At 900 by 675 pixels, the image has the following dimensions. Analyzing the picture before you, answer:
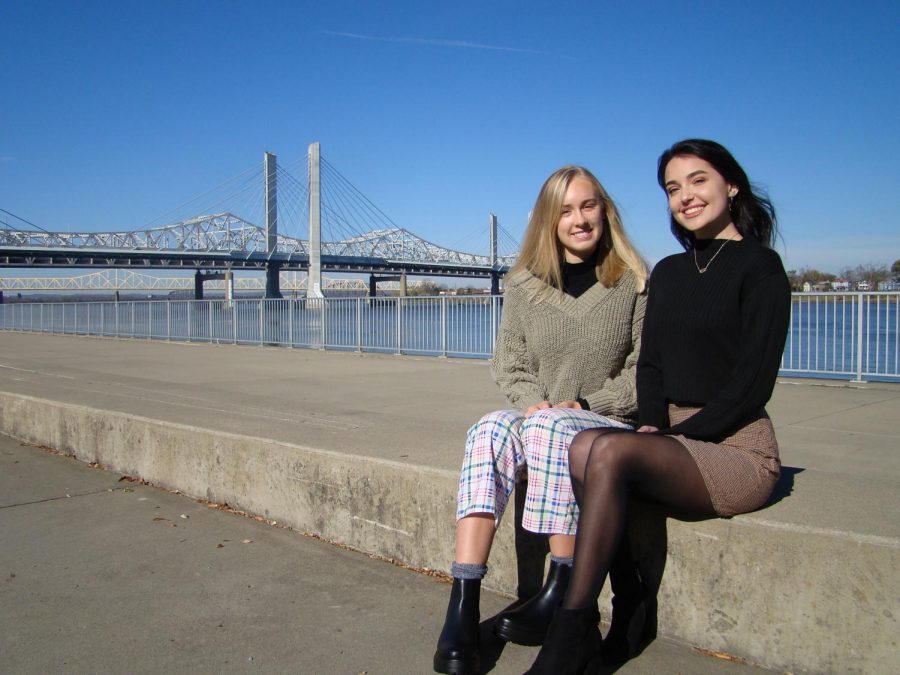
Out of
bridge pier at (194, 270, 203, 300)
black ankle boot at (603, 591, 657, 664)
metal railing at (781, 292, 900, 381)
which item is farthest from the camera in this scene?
bridge pier at (194, 270, 203, 300)

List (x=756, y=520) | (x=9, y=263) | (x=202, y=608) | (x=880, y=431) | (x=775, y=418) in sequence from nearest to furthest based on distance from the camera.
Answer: (x=756, y=520), (x=202, y=608), (x=880, y=431), (x=775, y=418), (x=9, y=263)

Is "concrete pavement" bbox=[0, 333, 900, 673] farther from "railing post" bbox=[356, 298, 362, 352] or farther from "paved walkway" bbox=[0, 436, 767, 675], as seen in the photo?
"railing post" bbox=[356, 298, 362, 352]

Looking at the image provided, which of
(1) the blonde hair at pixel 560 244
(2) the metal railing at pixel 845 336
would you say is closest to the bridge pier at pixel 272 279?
(2) the metal railing at pixel 845 336

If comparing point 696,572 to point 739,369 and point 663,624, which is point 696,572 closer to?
point 663,624

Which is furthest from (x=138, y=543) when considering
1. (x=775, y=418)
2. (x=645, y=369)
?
(x=775, y=418)

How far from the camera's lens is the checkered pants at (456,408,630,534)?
2273 mm

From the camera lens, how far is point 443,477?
2.85 meters

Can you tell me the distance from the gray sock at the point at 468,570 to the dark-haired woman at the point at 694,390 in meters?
0.31

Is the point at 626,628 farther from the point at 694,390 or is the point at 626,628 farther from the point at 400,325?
the point at 400,325

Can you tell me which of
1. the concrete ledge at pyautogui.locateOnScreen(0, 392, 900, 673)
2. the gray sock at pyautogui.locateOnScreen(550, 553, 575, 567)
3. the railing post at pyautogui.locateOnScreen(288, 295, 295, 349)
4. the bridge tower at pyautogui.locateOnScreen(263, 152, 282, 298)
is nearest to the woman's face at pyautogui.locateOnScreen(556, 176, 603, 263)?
the concrete ledge at pyautogui.locateOnScreen(0, 392, 900, 673)

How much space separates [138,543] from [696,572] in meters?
2.35

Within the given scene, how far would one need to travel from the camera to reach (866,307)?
7.93 m

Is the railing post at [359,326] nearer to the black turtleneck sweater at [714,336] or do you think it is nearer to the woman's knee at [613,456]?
the black turtleneck sweater at [714,336]

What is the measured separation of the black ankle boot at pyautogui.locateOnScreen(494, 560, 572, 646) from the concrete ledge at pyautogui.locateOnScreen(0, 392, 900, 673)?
282 mm
